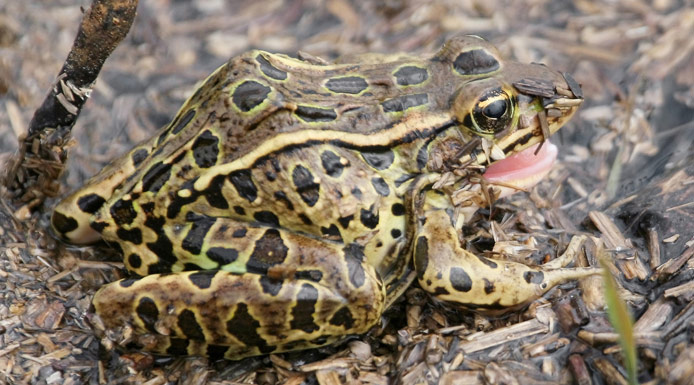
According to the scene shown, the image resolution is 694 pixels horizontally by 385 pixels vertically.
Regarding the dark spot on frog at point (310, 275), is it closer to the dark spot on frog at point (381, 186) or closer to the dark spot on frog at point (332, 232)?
the dark spot on frog at point (332, 232)

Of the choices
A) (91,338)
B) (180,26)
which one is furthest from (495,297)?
(180,26)

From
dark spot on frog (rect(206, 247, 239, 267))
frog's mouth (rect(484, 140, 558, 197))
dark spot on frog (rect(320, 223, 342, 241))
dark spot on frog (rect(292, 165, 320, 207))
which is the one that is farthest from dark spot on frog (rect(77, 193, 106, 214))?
frog's mouth (rect(484, 140, 558, 197))

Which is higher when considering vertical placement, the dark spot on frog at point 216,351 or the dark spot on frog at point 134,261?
the dark spot on frog at point 134,261

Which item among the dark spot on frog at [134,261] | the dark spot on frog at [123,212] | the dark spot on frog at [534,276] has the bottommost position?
the dark spot on frog at [134,261]

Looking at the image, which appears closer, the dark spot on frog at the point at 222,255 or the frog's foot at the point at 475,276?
the dark spot on frog at the point at 222,255

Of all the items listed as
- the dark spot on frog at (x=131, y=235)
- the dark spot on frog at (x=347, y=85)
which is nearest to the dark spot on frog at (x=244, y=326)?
the dark spot on frog at (x=131, y=235)

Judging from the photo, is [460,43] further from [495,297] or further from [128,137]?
[128,137]

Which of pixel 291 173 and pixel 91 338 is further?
pixel 91 338
